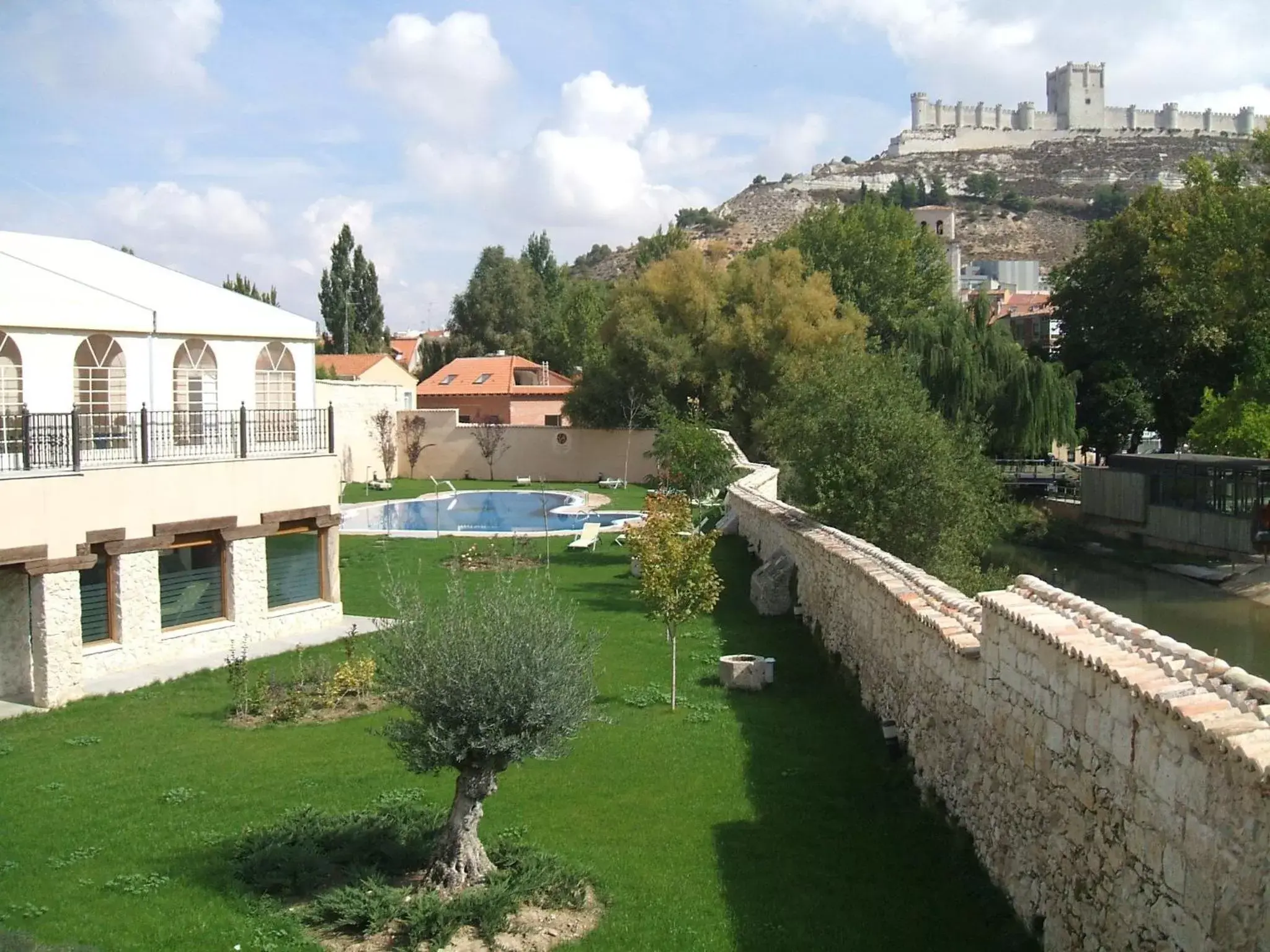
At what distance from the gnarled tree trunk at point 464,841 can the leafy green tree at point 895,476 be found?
11.5m

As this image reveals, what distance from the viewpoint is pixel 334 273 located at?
70.6 m

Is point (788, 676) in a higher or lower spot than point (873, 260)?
lower

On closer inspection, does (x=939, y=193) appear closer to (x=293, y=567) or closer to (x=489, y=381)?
(x=489, y=381)

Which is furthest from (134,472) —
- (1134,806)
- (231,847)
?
(1134,806)

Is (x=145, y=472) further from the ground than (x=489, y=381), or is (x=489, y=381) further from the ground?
(x=489, y=381)

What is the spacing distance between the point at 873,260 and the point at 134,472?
43154 millimetres

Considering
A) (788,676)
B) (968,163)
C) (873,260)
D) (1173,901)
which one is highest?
(968,163)

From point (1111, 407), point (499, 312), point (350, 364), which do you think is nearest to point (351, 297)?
point (499, 312)

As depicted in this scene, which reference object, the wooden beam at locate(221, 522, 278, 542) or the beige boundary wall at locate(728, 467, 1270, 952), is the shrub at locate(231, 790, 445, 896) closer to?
the beige boundary wall at locate(728, 467, 1270, 952)

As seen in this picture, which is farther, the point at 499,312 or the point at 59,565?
the point at 499,312

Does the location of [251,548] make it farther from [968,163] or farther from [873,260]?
[968,163]

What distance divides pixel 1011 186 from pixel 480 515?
157 metres

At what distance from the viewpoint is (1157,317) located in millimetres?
44938

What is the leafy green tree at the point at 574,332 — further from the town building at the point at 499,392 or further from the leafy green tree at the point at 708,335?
the leafy green tree at the point at 708,335
